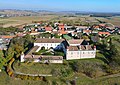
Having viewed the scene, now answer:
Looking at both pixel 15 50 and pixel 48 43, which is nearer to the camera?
pixel 15 50

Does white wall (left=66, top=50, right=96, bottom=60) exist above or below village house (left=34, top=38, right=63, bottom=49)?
below

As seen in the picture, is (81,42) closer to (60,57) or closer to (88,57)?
(88,57)

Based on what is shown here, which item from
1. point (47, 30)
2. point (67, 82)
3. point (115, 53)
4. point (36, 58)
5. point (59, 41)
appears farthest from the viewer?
point (47, 30)

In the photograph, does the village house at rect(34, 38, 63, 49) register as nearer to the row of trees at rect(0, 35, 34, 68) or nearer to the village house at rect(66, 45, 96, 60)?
the row of trees at rect(0, 35, 34, 68)

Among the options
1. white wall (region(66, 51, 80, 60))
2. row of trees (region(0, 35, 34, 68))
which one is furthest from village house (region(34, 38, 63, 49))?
white wall (region(66, 51, 80, 60))

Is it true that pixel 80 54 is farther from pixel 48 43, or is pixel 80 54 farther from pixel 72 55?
pixel 48 43

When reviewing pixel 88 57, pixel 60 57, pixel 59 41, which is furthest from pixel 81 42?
pixel 60 57

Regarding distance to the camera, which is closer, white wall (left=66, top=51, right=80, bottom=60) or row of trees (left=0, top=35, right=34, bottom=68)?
row of trees (left=0, top=35, right=34, bottom=68)

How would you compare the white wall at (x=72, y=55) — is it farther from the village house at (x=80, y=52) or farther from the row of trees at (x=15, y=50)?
the row of trees at (x=15, y=50)

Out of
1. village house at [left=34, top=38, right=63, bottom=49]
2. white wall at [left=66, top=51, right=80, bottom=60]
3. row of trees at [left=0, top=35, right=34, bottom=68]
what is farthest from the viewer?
village house at [left=34, top=38, right=63, bottom=49]

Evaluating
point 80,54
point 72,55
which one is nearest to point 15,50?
point 72,55

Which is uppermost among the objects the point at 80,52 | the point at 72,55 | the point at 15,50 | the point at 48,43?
the point at 48,43
